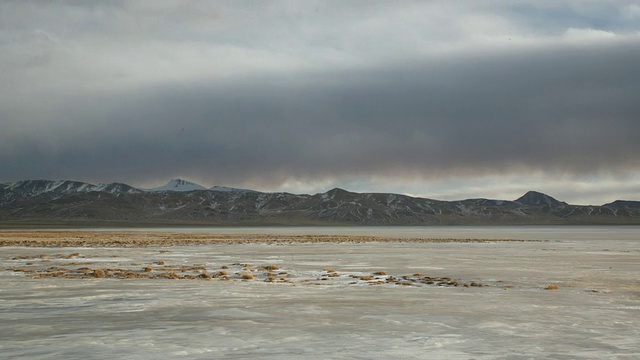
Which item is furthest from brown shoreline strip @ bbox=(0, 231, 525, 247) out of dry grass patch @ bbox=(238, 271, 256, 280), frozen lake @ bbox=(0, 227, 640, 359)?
frozen lake @ bbox=(0, 227, 640, 359)

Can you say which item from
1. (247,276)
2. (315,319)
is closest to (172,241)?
(247,276)

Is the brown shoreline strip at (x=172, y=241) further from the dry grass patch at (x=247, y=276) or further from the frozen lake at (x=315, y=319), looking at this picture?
the frozen lake at (x=315, y=319)

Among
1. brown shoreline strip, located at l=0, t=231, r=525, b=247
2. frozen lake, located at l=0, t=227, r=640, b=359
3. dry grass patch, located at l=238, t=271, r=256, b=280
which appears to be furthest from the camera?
brown shoreline strip, located at l=0, t=231, r=525, b=247

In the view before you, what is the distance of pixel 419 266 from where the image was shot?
38594 millimetres

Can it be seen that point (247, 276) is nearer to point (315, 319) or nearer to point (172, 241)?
point (315, 319)

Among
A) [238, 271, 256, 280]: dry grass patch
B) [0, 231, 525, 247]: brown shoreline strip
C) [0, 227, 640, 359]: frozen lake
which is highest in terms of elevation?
[0, 227, 640, 359]: frozen lake

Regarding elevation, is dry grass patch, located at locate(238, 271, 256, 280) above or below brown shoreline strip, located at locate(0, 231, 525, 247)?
above

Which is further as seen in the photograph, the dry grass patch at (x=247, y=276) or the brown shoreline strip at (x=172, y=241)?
the brown shoreline strip at (x=172, y=241)

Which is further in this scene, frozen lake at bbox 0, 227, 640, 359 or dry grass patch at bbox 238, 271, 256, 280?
dry grass patch at bbox 238, 271, 256, 280

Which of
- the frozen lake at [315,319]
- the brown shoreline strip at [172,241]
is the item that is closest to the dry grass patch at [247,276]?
the frozen lake at [315,319]

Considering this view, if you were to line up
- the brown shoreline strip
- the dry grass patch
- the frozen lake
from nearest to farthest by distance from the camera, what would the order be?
the frozen lake → the dry grass patch → the brown shoreline strip

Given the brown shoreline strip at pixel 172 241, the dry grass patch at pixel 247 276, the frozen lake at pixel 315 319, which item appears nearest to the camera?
the frozen lake at pixel 315 319

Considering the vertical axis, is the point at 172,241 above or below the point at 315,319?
below

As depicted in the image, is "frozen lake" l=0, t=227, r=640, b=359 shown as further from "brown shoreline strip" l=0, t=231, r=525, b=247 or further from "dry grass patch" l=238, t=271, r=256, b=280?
"brown shoreline strip" l=0, t=231, r=525, b=247
